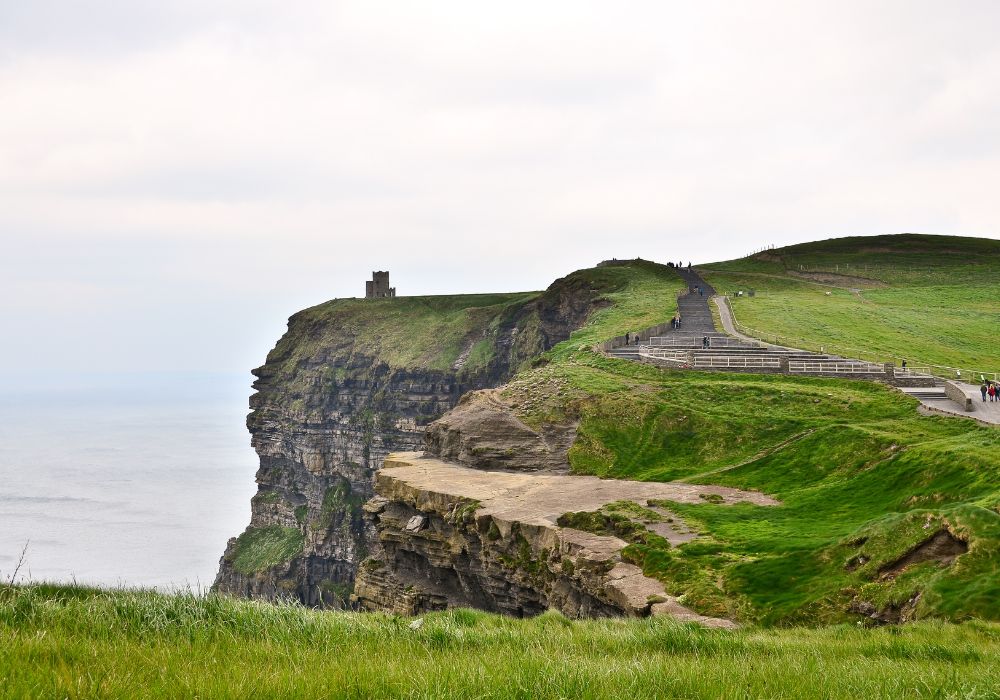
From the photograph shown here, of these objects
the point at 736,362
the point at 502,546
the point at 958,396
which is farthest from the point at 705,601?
the point at 736,362

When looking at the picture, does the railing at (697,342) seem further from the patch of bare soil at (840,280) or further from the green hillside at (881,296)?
the patch of bare soil at (840,280)

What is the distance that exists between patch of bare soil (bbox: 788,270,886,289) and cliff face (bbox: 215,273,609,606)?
1127 inches

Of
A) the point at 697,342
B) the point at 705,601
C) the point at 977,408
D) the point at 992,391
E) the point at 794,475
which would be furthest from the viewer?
the point at 697,342

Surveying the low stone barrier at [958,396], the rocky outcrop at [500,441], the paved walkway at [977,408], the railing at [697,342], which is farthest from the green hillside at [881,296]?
the rocky outcrop at [500,441]

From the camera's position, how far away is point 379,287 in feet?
490

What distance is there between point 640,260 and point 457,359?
2674 cm

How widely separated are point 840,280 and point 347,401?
2602 inches

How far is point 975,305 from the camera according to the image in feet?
253

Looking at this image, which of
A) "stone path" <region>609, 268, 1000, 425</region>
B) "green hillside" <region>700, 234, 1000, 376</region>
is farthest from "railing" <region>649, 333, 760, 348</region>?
"green hillside" <region>700, 234, 1000, 376</region>

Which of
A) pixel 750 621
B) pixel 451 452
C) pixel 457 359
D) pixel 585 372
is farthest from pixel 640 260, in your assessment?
pixel 750 621

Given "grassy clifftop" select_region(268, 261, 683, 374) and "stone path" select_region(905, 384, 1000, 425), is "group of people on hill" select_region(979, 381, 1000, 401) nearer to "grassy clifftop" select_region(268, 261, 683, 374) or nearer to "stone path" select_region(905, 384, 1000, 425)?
"stone path" select_region(905, 384, 1000, 425)

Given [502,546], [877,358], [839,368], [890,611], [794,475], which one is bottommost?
[502,546]

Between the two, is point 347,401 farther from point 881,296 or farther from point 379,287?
point 881,296

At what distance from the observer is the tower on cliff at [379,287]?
14900 centimetres
